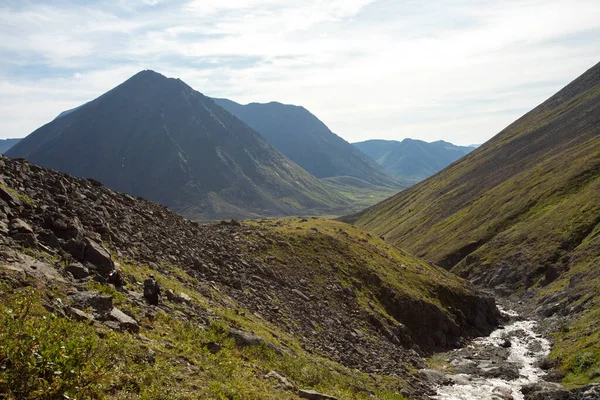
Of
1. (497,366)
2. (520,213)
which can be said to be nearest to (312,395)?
(497,366)

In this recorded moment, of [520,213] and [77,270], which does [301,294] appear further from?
[520,213]

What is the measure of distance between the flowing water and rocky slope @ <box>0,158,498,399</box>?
359 cm

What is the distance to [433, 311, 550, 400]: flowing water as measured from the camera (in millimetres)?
38094

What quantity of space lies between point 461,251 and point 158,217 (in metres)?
99.2

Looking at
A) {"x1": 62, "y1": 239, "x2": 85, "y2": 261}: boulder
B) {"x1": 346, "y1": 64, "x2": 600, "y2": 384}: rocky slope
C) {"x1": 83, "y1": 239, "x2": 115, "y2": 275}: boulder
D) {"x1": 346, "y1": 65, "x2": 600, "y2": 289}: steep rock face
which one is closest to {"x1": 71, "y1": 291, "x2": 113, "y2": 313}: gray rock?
{"x1": 83, "y1": 239, "x2": 115, "y2": 275}: boulder

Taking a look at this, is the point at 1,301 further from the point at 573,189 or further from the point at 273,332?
the point at 573,189

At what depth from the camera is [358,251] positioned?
2452 inches

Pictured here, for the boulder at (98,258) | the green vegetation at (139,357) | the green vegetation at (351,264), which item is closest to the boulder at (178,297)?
the green vegetation at (139,357)

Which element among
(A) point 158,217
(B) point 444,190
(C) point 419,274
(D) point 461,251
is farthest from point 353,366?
(B) point 444,190

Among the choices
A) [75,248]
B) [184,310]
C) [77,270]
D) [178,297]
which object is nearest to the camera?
[77,270]

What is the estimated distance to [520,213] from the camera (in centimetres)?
12044

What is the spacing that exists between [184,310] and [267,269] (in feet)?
68.9

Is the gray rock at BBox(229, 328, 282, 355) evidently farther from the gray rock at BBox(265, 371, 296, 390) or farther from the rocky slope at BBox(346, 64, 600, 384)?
the rocky slope at BBox(346, 64, 600, 384)

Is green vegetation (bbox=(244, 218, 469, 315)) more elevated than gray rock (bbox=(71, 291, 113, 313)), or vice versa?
gray rock (bbox=(71, 291, 113, 313))
